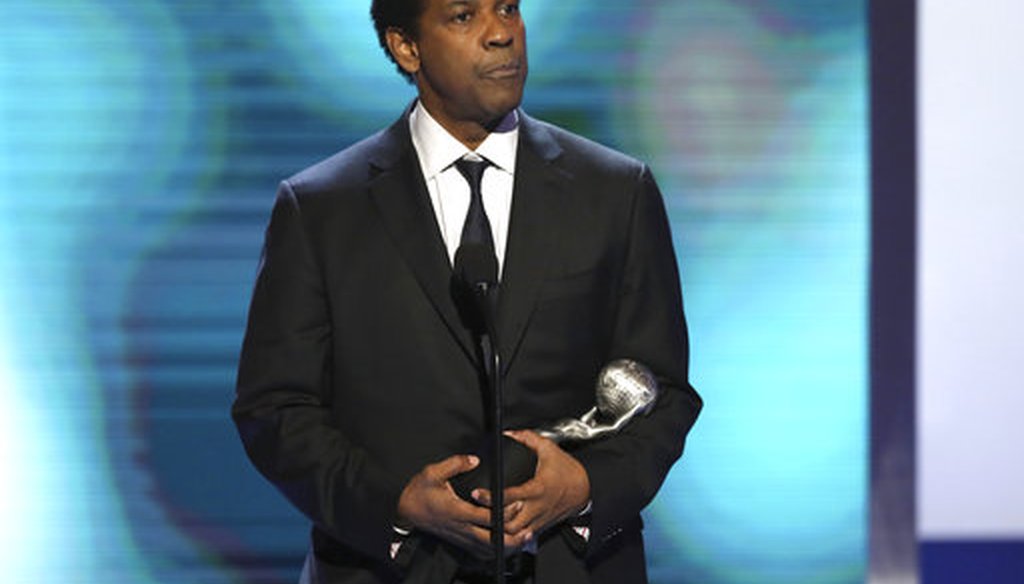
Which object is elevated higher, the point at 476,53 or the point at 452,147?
the point at 476,53

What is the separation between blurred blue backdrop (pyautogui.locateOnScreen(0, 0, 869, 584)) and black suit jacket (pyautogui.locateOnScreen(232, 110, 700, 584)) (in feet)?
3.19

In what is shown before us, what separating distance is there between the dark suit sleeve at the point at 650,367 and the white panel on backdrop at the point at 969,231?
1146mm

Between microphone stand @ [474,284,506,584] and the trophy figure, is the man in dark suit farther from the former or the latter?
microphone stand @ [474,284,506,584]

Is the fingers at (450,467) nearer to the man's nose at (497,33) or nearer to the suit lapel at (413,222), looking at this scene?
the suit lapel at (413,222)

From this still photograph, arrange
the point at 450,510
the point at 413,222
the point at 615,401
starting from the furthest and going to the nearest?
the point at 413,222 → the point at 615,401 → the point at 450,510

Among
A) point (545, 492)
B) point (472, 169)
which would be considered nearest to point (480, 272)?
point (545, 492)

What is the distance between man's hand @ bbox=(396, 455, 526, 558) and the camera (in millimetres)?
2396

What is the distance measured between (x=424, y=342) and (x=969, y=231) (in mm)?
1526

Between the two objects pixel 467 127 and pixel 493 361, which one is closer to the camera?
pixel 493 361

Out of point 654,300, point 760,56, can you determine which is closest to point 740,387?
point 760,56

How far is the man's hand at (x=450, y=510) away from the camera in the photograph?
2396mm

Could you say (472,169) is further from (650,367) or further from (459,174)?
(650,367)

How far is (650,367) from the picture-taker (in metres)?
2.65

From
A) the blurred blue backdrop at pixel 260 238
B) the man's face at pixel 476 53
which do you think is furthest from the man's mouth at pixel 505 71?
the blurred blue backdrop at pixel 260 238
